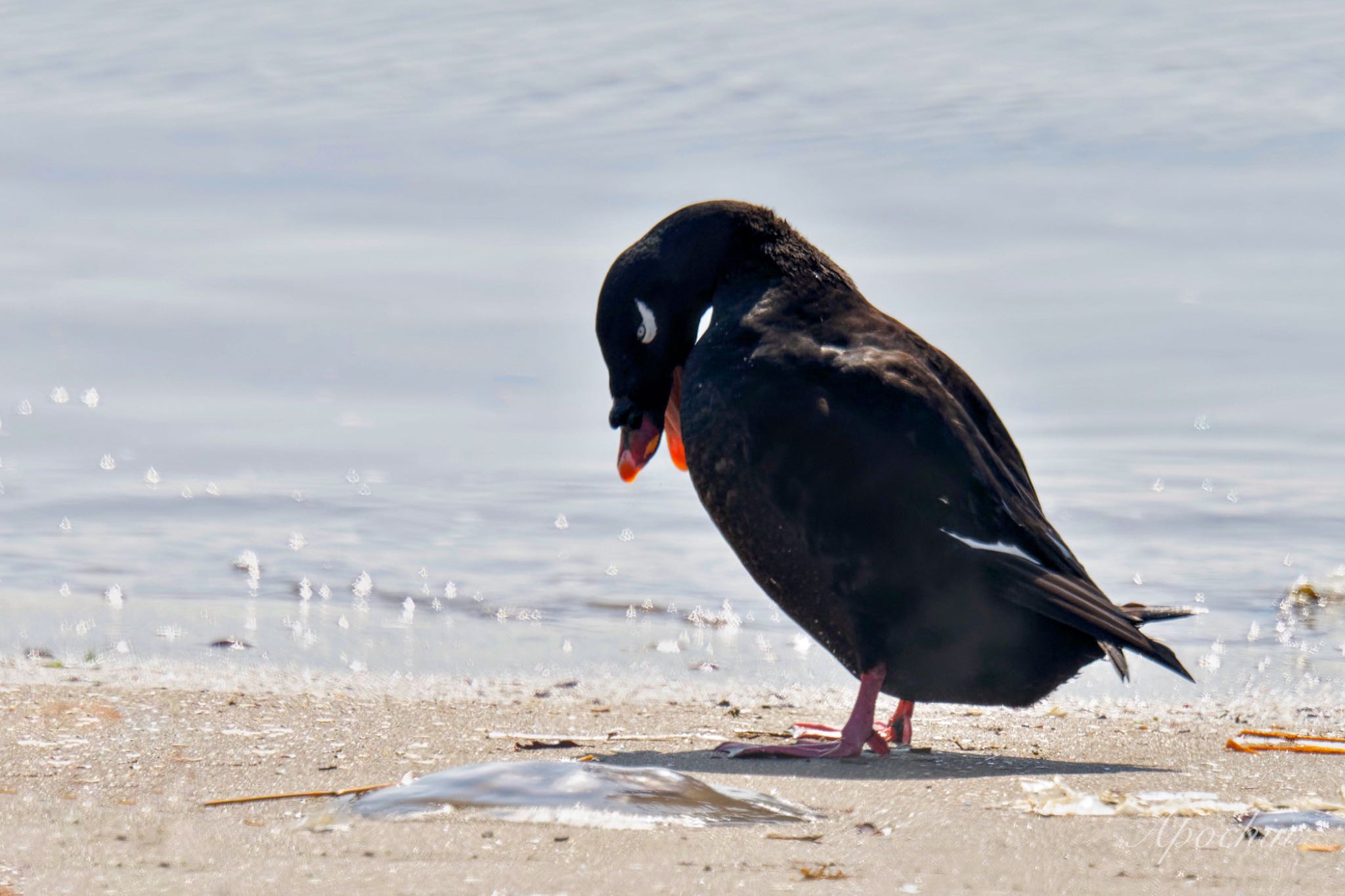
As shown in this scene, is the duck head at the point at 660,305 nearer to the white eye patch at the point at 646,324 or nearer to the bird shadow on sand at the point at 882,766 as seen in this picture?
the white eye patch at the point at 646,324

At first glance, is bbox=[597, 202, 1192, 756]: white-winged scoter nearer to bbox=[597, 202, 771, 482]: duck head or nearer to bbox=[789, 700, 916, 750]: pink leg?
bbox=[789, 700, 916, 750]: pink leg

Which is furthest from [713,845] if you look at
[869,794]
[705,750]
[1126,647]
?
[1126,647]

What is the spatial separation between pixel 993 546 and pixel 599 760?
3.31 ft

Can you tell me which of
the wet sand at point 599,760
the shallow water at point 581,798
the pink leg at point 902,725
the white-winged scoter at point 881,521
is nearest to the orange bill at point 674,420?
the white-winged scoter at point 881,521

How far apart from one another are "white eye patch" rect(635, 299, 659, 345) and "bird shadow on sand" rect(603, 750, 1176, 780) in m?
1.13

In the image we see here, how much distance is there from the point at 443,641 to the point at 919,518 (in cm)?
247

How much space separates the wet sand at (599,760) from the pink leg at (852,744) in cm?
5

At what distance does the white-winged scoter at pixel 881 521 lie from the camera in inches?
149

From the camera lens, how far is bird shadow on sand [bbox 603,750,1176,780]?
140 inches

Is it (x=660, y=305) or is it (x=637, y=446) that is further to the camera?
(x=637, y=446)

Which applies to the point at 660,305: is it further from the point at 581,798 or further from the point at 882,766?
the point at 581,798

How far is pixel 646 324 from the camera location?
439cm

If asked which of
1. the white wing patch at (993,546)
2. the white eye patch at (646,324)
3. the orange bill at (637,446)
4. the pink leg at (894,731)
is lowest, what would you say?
the pink leg at (894,731)

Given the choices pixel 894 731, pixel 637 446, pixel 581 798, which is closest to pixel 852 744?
pixel 894 731
